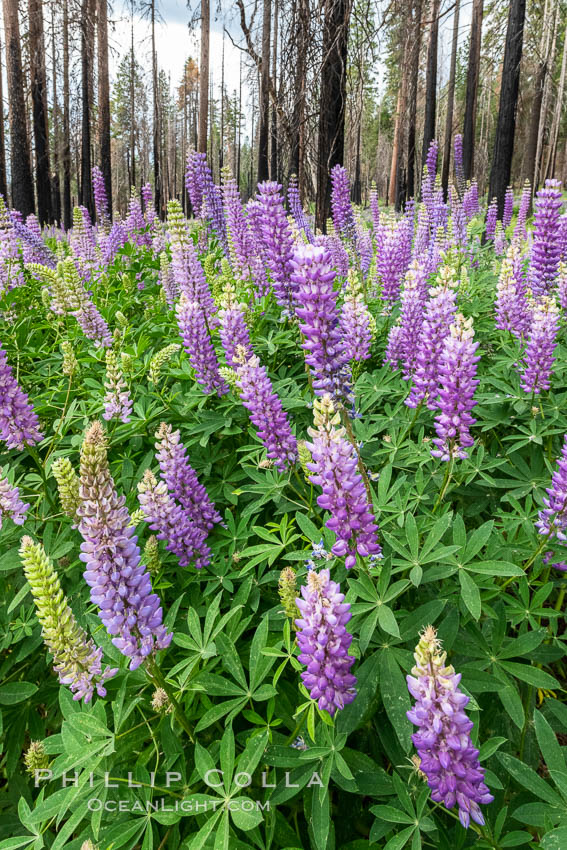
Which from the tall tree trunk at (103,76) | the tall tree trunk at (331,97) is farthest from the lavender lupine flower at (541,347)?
the tall tree trunk at (103,76)

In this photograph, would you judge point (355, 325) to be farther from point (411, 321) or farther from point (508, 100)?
point (508, 100)

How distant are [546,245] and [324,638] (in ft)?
11.5

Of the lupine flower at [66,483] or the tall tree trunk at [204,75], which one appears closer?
the lupine flower at [66,483]

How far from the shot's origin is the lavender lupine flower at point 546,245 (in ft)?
12.3

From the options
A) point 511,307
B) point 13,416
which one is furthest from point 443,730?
point 511,307

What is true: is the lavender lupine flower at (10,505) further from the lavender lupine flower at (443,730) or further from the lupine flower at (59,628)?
the lavender lupine flower at (443,730)

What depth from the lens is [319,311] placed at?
1.96 m

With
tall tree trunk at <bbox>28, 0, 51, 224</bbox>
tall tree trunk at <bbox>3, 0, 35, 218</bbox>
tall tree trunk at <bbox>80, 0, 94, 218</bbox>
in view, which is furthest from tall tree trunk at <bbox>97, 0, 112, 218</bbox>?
tall tree trunk at <bbox>3, 0, 35, 218</bbox>

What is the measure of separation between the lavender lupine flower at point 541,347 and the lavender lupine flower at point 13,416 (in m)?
2.61

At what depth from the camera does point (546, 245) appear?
147 inches

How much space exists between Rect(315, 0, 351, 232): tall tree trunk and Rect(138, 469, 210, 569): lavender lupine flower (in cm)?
487

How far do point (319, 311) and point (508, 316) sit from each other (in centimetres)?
212

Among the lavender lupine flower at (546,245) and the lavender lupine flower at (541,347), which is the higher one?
the lavender lupine flower at (546,245)

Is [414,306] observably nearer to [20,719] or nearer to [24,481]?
[24,481]
